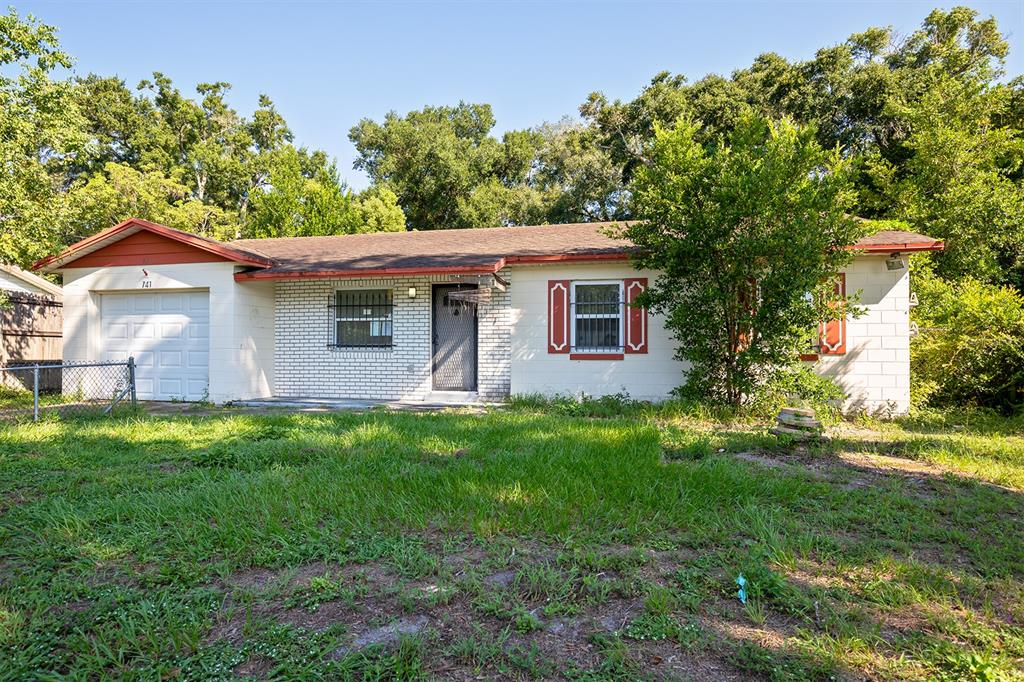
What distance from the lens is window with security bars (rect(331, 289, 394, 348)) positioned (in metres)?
10.7

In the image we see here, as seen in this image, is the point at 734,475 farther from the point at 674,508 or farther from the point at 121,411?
the point at 121,411

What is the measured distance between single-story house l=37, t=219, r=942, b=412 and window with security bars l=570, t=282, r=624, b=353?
A: 0.06 feet

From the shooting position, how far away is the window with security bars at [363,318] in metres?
10.7

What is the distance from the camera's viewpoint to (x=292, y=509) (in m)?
3.75

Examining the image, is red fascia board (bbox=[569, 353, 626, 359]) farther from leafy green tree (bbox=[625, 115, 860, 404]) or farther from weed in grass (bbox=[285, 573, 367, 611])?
weed in grass (bbox=[285, 573, 367, 611])

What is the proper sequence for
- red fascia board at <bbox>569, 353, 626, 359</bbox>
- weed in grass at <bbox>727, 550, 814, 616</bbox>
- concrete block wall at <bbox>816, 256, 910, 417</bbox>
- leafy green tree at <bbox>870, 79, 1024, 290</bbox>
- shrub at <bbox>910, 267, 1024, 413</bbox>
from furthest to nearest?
leafy green tree at <bbox>870, 79, 1024, 290</bbox> → red fascia board at <bbox>569, 353, 626, 359</bbox> → concrete block wall at <bbox>816, 256, 910, 417</bbox> → shrub at <bbox>910, 267, 1024, 413</bbox> → weed in grass at <bbox>727, 550, 814, 616</bbox>

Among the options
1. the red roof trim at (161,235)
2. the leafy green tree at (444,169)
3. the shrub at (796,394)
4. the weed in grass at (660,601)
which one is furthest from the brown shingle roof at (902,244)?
the leafy green tree at (444,169)

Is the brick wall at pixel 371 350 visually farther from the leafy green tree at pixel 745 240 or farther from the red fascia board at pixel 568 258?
the leafy green tree at pixel 745 240

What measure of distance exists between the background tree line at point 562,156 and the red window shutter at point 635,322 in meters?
1.66

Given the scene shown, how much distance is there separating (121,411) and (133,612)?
7.21m

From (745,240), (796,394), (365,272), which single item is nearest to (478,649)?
(745,240)

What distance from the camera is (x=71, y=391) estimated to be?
1062 cm

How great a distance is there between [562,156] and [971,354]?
21.8 metres

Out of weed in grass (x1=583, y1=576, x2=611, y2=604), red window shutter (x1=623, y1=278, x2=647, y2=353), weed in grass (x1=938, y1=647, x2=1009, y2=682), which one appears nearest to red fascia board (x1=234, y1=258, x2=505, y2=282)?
red window shutter (x1=623, y1=278, x2=647, y2=353)
